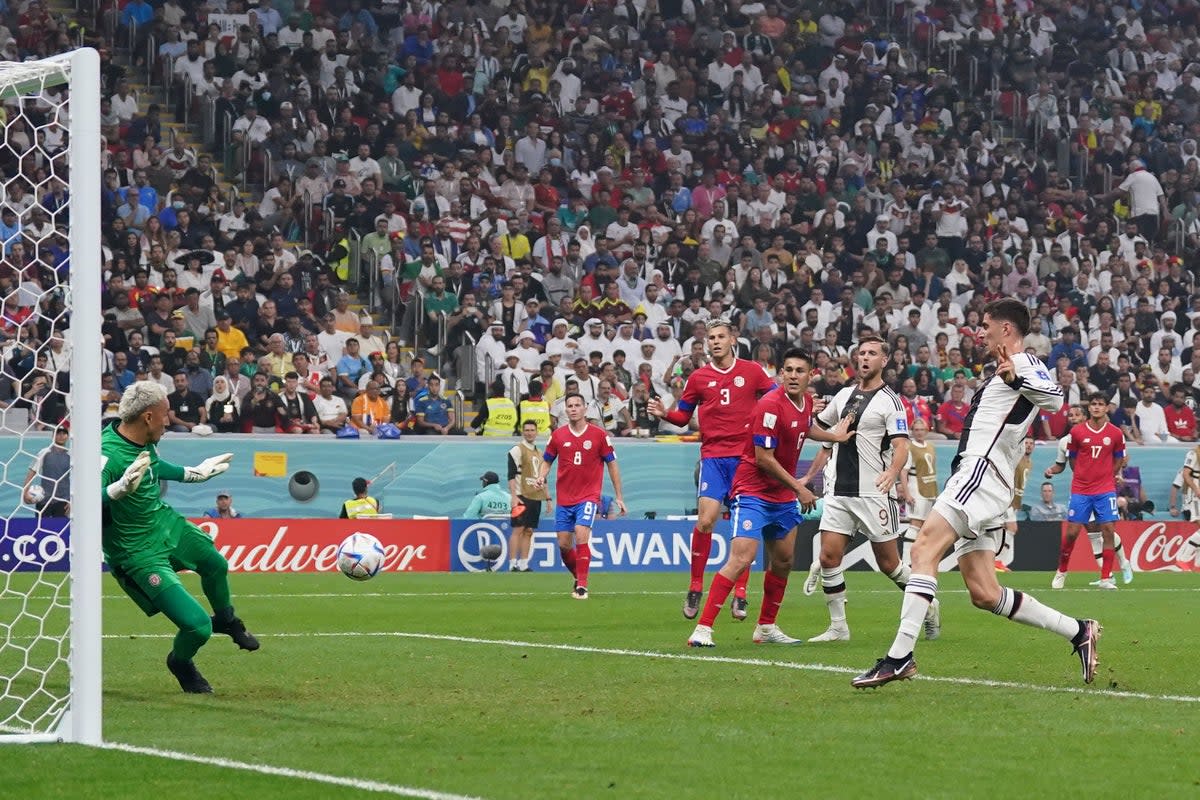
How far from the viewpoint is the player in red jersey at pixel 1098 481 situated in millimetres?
23969

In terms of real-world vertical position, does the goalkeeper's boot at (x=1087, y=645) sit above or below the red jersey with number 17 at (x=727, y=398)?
below

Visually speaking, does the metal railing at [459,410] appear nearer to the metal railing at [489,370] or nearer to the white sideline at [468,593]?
the metal railing at [489,370]

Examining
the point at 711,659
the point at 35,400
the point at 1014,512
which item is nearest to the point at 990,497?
the point at 711,659

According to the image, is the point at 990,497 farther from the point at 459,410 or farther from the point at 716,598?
the point at 459,410

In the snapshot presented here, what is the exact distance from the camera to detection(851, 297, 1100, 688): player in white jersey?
33.9 feet

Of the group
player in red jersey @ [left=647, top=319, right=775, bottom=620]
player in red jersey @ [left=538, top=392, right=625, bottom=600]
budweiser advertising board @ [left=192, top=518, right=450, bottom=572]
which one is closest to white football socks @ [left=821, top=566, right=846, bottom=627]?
player in red jersey @ [left=647, top=319, right=775, bottom=620]

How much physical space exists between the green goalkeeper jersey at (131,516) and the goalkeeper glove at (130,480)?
0.28m

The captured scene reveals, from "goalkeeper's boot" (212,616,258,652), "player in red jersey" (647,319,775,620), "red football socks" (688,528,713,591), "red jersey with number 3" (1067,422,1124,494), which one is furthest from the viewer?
"red jersey with number 3" (1067,422,1124,494)

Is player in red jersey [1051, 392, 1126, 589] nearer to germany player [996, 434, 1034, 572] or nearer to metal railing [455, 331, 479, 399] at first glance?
germany player [996, 434, 1034, 572]

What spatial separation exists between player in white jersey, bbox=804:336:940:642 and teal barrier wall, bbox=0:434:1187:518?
13893 mm

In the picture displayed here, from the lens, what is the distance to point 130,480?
9789mm

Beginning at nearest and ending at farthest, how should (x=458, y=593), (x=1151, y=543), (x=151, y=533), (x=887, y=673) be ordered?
1. (x=887, y=673)
2. (x=151, y=533)
3. (x=458, y=593)
4. (x=1151, y=543)

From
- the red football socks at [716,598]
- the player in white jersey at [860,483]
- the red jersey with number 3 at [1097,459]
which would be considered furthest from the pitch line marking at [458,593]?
the red football socks at [716,598]

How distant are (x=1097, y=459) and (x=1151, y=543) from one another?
677 cm
